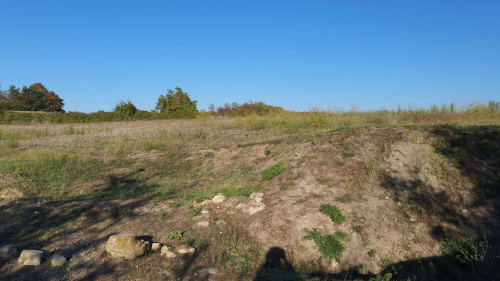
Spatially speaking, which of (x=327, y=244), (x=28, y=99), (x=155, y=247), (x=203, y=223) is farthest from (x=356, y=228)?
(x=28, y=99)

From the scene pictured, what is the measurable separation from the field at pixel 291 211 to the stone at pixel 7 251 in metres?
0.20

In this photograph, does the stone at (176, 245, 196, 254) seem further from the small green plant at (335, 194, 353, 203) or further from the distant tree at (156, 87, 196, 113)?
the distant tree at (156, 87, 196, 113)

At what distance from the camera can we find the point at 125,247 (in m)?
4.32

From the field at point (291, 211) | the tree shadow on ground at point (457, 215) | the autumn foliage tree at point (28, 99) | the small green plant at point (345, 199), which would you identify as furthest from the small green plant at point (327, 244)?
the autumn foliage tree at point (28, 99)

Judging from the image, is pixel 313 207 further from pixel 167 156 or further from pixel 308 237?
pixel 167 156

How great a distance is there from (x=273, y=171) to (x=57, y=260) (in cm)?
419

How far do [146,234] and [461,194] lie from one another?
503 centimetres

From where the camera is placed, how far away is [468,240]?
14.1 feet

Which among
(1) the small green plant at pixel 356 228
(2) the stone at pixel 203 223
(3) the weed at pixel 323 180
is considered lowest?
(2) the stone at pixel 203 223

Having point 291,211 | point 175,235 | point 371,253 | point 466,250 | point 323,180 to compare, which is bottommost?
point 371,253

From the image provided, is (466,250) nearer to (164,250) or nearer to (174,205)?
(164,250)

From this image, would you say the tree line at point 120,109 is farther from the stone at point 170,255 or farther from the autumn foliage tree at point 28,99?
the stone at point 170,255

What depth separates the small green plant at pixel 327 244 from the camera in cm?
444

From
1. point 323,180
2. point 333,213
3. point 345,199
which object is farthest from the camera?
point 323,180
